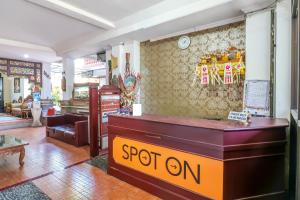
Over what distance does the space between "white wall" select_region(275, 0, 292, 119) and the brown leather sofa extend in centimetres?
445

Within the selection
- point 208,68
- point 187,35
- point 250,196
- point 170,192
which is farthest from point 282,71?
point 170,192

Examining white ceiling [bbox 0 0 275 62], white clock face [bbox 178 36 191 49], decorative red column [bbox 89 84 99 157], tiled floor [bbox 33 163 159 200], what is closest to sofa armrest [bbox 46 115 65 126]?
white ceiling [bbox 0 0 275 62]

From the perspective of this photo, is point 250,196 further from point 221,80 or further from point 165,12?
Result: point 165,12

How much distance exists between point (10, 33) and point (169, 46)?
184 inches

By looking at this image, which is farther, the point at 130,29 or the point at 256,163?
the point at 130,29

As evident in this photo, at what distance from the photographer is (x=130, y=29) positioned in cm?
450

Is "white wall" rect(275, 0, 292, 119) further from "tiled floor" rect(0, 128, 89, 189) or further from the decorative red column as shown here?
"tiled floor" rect(0, 128, 89, 189)

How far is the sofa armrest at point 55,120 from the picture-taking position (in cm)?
639

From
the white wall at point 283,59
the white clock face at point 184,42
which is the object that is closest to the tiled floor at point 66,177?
the white wall at point 283,59

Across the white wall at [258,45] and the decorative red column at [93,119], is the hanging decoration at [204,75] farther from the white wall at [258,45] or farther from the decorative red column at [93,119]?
the decorative red column at [93,119]

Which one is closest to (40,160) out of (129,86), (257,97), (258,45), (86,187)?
(86,187)

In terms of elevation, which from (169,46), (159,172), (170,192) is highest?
(169,46)

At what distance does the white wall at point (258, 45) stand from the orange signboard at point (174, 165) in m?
1.85

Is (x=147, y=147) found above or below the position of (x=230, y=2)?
below
